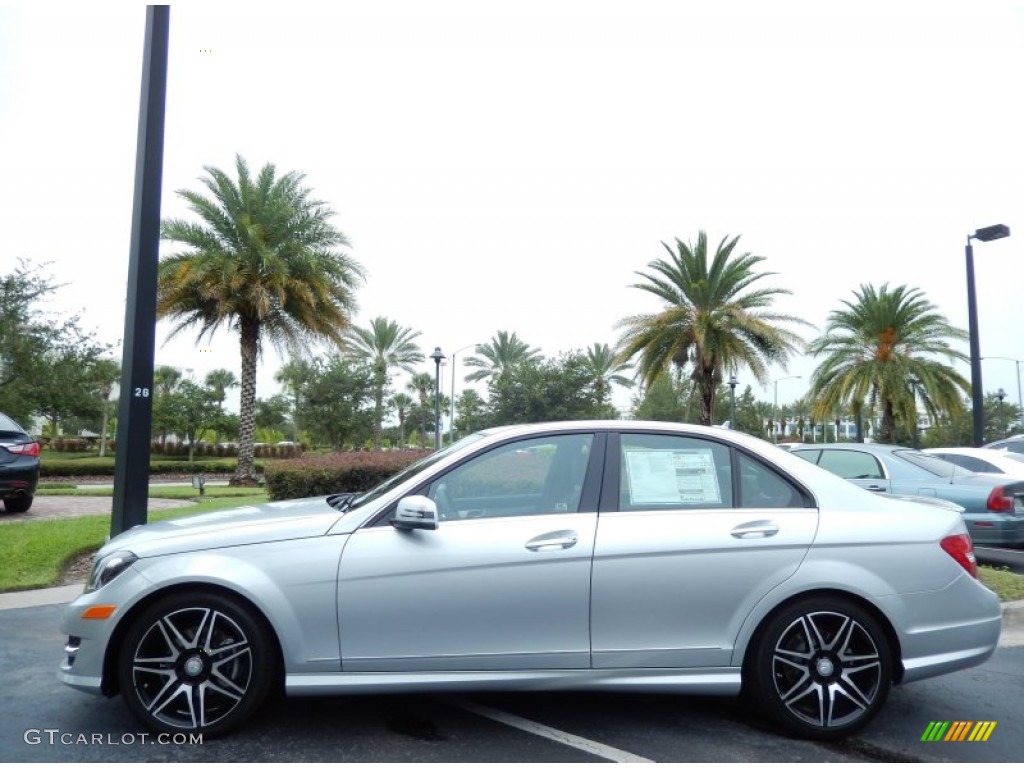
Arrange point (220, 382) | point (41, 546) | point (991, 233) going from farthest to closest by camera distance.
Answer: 1. point (220, 382)
2. point (991, 233)
3. point (41, 546)

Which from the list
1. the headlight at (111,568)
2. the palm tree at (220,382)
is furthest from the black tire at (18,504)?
the palm tree at (220,382)

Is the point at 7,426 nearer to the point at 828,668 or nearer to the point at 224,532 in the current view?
the point at 224,532

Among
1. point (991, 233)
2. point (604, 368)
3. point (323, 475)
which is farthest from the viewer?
point (604, 368)

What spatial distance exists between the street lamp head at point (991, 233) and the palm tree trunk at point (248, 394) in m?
18.3

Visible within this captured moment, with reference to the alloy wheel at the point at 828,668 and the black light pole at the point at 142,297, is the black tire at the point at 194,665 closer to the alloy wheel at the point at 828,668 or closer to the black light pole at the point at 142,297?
the alloy wheel at the point at 828,668

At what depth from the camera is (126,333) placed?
21.6 feet

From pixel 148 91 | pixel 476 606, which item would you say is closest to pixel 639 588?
pixel 476 606

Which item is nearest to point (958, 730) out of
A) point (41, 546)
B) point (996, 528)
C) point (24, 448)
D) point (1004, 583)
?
point (1004, 583)

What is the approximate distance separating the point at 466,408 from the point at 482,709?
128ft

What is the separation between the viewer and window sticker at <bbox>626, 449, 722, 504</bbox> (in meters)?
4.04

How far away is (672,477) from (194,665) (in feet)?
8.27

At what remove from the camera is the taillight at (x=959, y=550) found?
13.0ft

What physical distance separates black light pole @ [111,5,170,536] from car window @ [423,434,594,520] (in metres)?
3.57

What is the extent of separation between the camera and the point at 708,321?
24938 millimetres
